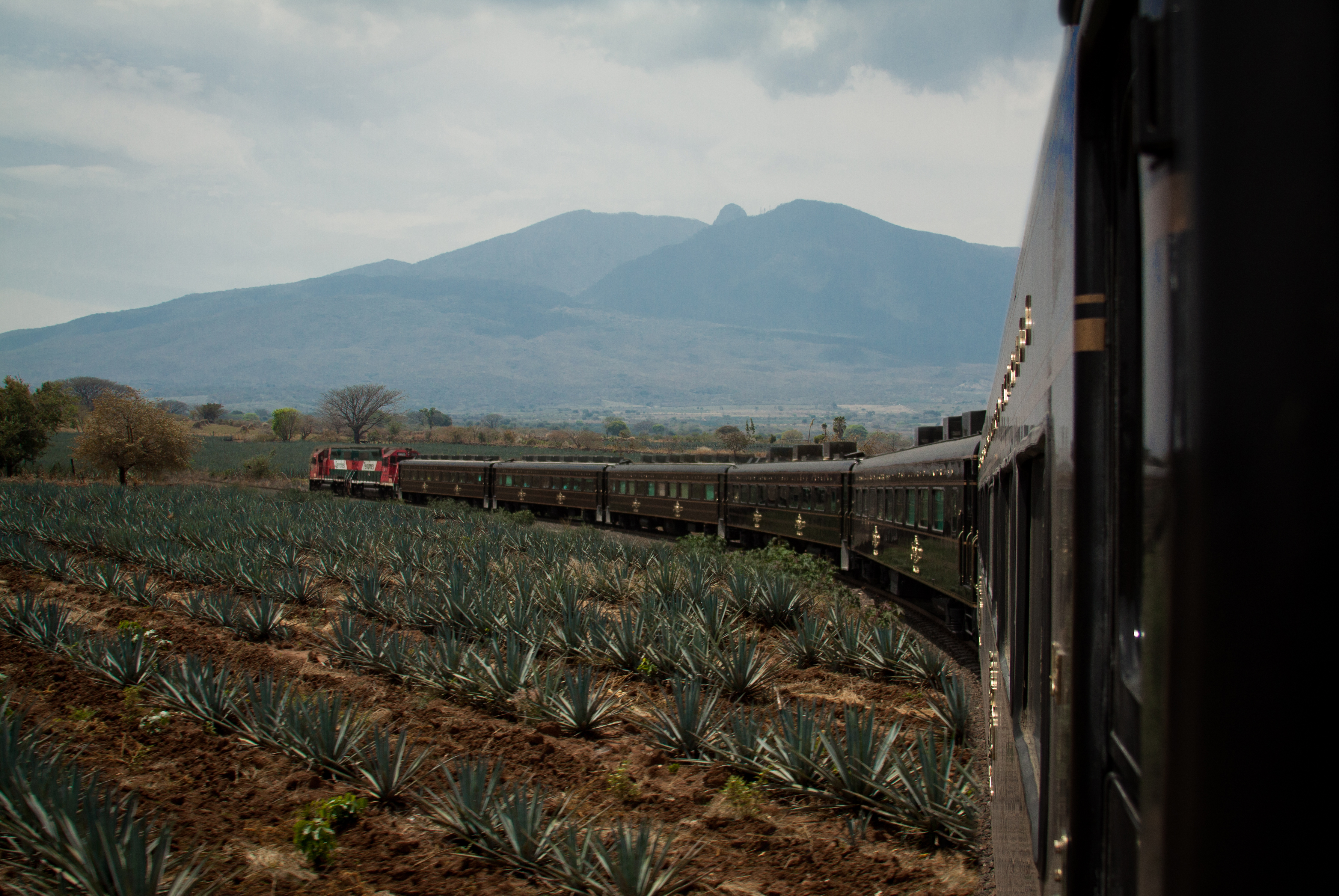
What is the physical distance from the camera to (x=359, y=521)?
919 inches

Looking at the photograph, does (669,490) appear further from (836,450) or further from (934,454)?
(934,454)

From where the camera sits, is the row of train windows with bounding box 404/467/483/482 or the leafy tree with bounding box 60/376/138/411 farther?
the leafy tree with bounding box 60/376/138/411

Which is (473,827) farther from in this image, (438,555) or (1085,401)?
(438,555)

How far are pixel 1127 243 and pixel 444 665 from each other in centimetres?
870

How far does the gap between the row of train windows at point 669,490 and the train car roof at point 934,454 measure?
1084 centimetres

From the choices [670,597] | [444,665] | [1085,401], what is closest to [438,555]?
[670,597]

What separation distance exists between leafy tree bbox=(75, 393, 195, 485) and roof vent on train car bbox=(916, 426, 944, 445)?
3887cm

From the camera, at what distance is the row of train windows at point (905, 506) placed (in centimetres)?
1189

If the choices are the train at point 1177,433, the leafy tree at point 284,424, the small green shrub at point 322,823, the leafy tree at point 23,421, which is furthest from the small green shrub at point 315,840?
the leafy tree at point 284,424

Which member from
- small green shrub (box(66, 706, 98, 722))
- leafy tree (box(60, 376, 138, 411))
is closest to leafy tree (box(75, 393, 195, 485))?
small green shrub (box(66, 706, 98, 722))

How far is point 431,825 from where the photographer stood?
6.05 meters

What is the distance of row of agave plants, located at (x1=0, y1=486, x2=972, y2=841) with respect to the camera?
6293mm

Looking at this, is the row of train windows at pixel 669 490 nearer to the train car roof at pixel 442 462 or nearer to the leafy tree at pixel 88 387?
the train car roof at pixel 442 462

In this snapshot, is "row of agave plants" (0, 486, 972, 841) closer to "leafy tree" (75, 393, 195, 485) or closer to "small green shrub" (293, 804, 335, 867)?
"small green shrub" (293, 804, 335, 867)
